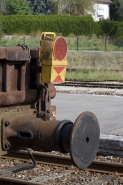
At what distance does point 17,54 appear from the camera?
147 inches

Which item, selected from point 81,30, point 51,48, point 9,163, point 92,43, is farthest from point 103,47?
point 51,48

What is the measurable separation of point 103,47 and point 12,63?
1289 inches

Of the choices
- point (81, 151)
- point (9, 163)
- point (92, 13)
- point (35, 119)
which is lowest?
point (9, 163)

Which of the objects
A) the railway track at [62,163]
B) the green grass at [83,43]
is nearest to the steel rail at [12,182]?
the railway track at [62,163]

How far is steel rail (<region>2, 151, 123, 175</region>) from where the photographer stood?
228 inches

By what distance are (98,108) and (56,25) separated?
3560 cm

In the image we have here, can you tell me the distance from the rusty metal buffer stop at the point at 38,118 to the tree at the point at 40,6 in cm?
5433

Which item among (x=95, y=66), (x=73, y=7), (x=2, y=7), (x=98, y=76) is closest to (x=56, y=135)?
(x=98, y=76)

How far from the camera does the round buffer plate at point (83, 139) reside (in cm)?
354

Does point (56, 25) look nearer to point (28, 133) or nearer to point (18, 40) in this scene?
point (18, 40)

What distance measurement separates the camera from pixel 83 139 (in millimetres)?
3654

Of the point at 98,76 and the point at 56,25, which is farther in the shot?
the point at 56,25

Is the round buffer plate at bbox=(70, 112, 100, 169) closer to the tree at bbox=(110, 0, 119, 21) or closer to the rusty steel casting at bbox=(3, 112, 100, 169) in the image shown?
the rusty steel casting at bbox=(3, 112, 100, 169)

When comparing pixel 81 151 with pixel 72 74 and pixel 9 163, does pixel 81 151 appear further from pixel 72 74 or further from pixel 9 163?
pixel 72 74
